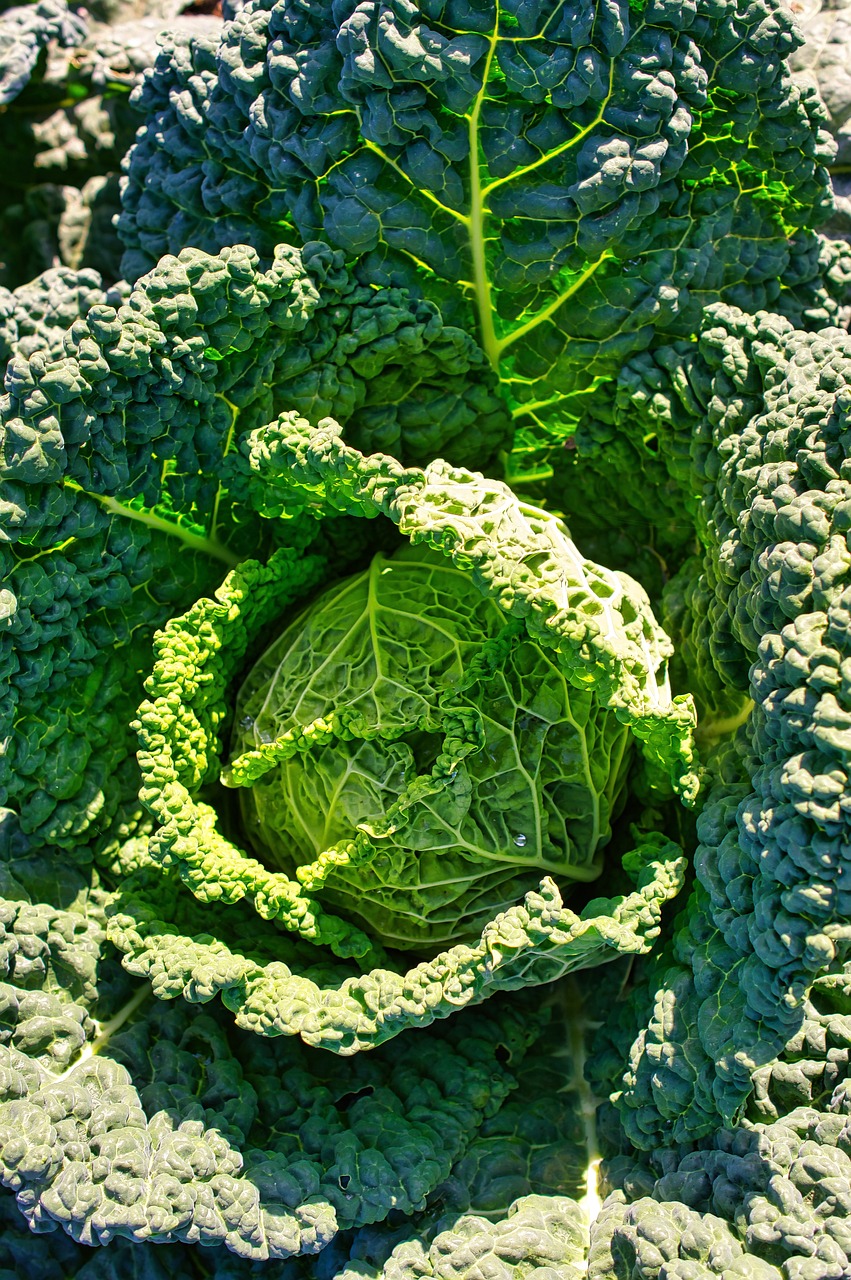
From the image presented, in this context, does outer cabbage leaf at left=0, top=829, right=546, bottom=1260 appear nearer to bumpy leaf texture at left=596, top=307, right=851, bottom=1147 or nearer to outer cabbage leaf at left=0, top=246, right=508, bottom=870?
outer cabbage leaf at left=0, top=246, right=508, bottom=870

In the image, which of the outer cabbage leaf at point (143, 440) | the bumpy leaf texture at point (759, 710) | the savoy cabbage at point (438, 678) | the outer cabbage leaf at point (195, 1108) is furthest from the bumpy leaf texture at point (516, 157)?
the outer cabbage leaf at point (195, 1108)

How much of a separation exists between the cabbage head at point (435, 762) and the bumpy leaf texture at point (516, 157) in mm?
1007

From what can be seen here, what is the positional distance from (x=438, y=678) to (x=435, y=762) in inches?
11.9

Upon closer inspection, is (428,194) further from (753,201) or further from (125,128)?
(125,128)

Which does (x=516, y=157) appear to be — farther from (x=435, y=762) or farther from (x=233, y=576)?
(x=435, y=762)

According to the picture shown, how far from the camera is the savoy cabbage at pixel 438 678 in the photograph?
117 inches

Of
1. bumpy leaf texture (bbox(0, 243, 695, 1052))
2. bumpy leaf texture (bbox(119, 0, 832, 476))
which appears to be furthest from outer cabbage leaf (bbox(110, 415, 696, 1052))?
bumpy leaf texture (bbox(119, 0, 832, 476))

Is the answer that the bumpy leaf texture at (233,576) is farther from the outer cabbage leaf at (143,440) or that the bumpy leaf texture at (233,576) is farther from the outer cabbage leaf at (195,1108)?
the outer cabbage leaf at (195,1108)

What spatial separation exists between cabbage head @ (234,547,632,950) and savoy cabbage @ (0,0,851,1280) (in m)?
0.01

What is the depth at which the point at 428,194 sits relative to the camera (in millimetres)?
3449

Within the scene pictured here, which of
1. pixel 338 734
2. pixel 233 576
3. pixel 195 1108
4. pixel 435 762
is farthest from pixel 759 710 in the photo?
pixel 195 1108

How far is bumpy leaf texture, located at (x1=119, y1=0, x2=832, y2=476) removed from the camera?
3.15 metres

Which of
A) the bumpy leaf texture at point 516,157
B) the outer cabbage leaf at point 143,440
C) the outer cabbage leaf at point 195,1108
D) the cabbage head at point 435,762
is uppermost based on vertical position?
the bumpy leaf texture at point 516,157

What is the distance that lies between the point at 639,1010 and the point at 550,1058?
0.53 meters
